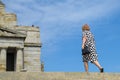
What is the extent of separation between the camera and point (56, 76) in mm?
19828

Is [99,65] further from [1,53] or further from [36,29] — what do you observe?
[36,29]

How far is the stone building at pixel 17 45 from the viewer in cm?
5409

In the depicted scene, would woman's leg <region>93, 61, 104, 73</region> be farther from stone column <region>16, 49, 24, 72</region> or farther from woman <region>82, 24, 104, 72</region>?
stone column <region>16, 49, 24, 72</region>

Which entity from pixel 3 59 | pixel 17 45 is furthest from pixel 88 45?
pixel 17 45

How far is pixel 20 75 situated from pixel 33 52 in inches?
1548

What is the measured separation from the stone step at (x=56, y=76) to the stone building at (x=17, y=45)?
30378 mm

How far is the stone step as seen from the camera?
63.3 feet


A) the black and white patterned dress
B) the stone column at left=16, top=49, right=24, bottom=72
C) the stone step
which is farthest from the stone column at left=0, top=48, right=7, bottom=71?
the stone step

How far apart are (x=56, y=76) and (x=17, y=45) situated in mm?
35100

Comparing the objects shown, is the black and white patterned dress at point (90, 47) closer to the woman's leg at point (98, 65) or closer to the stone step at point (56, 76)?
the woman's leg at point (98, 65)

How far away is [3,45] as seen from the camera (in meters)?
54.5

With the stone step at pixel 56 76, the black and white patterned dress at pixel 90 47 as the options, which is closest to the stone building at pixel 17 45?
the black and white patterned dress at pixel 90 47

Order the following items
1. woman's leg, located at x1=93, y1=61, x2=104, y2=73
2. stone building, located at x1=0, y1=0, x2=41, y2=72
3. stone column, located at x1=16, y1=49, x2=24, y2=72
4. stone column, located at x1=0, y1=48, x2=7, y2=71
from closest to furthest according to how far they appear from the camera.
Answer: woman's leg, located at x1=93, y1=61, x2=104, y2=73, stone column, located at x1=0, y1=48, x2=7, y2=71, stone column, located at x1=16, y1=49, x2=24, y2=72, stone building, located at x1=0, y1=0, x2=41, y2=72

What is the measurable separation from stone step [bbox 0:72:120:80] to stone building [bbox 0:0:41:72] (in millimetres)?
30378
